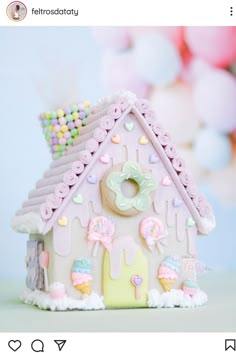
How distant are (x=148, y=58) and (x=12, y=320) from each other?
3.15m

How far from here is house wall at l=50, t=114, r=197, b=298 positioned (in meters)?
3.82

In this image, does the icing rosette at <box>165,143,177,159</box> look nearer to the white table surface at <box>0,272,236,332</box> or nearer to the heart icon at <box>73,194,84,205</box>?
the heart icon at <box>73,194,84,205</box>

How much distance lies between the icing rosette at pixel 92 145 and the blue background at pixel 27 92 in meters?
2.05

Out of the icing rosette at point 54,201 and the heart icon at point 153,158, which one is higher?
the heart icon at point 153,158

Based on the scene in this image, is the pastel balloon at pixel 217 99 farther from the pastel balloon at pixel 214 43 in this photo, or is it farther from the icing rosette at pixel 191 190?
the icing rosette at pixel 191 190

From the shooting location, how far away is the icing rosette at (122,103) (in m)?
3.92

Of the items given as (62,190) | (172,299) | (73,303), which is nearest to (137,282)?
(172,299)

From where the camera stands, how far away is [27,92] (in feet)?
19.8

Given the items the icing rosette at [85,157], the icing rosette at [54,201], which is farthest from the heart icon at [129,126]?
the icing rosette at [54,201]

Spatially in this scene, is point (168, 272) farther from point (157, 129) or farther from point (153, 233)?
point (157, 129)
